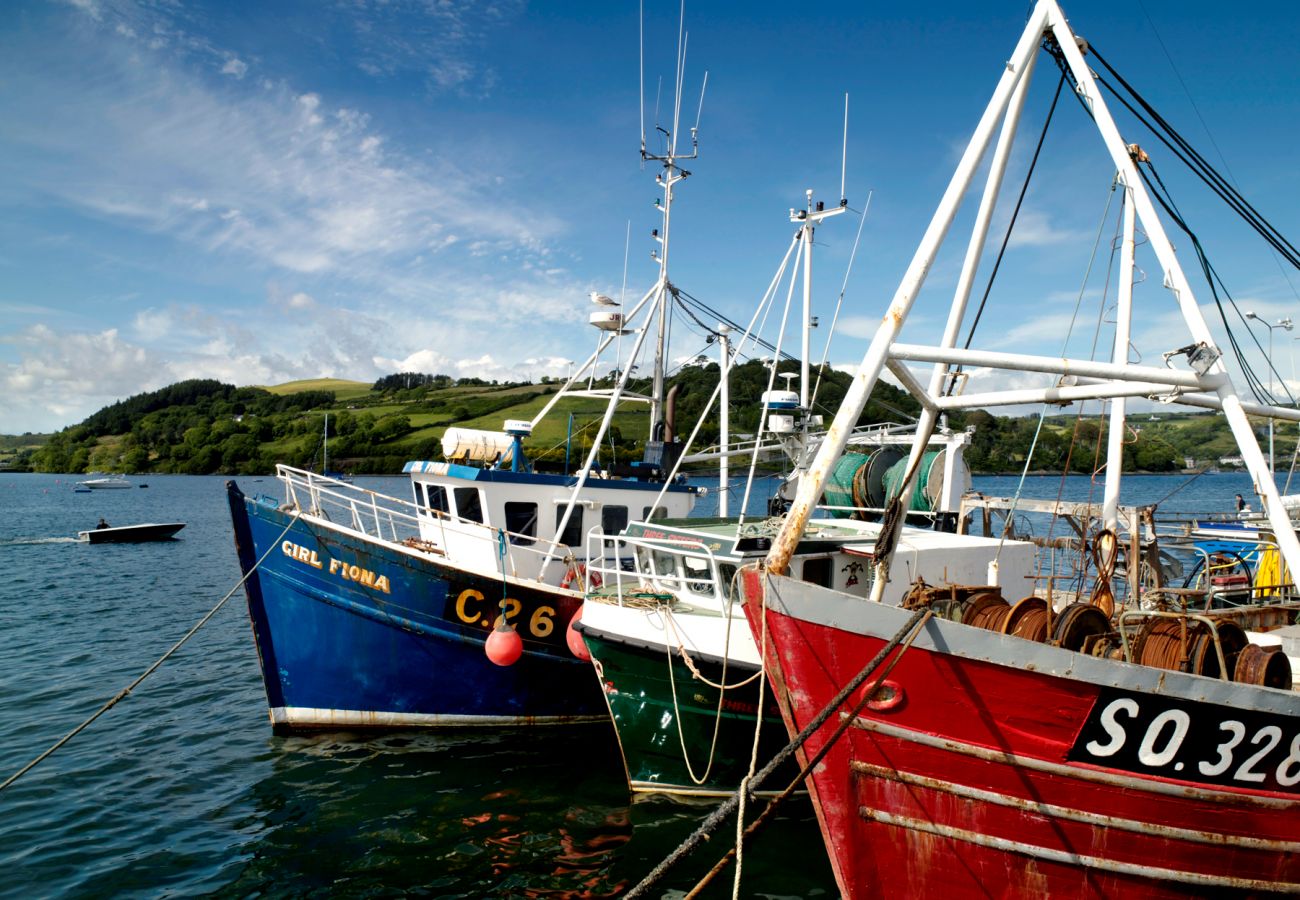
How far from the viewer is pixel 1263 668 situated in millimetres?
6672

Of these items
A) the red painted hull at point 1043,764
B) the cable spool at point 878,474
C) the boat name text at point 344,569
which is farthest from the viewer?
the cable spool at point 878,474

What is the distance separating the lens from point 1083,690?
6156 millimetres

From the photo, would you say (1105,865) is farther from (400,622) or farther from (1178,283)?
(400,622)

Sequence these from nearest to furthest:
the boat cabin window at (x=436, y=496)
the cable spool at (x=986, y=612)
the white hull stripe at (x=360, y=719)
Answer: the cable spool at (x=986, y=612) → the white hull stripe at (x=360, y=719) → the boat cabin window at (x=436, y=496)

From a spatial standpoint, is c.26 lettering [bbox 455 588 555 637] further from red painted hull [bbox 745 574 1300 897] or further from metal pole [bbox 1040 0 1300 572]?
metal pole [bbox 1040 0 1300 572]

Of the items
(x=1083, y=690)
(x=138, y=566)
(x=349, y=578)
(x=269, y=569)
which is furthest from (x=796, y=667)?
(x=138, y=566)

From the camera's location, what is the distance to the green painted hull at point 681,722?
34.7ft

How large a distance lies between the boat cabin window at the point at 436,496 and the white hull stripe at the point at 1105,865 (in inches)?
437

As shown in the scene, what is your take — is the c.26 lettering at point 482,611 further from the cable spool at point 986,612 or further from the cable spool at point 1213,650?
the cable spool at point 1213,650

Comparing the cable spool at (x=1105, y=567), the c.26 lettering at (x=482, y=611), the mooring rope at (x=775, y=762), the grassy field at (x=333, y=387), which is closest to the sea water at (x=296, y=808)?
the c.26 lettering at (x=482, y=611)

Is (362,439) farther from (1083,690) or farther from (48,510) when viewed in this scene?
(1083,690)

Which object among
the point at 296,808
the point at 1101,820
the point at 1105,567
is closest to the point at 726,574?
the point at 1105,567

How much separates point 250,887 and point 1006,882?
26.8 ft

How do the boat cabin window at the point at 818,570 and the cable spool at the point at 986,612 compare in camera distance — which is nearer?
the cable spool at the point at 986,612
